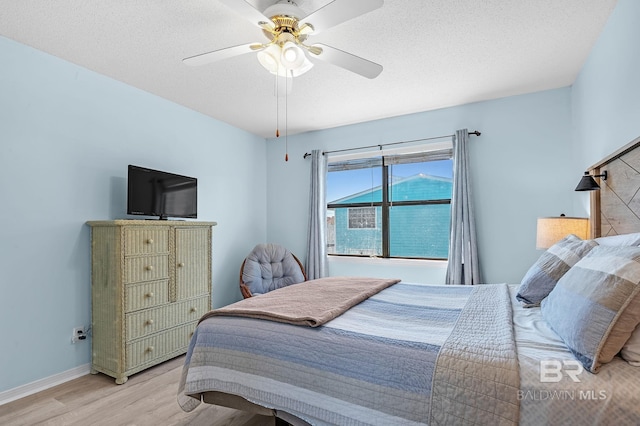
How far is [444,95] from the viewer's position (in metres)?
3.33

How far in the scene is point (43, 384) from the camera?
2434 millimetres

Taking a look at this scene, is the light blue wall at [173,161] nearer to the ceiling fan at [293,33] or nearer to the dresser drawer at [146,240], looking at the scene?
the dresser drawer at [146,240]

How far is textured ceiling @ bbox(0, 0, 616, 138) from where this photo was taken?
6.61 ft

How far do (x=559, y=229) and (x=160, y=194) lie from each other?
344cm

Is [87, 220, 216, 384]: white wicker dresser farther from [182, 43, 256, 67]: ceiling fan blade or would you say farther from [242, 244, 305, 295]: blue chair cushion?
[182, 43, 256, 67]: ceiling fan blade

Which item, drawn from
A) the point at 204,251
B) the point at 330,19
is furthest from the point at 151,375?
the point at 330,19

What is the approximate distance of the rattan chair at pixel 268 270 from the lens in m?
3.71

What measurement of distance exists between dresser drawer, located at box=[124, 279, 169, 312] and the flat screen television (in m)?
0.63

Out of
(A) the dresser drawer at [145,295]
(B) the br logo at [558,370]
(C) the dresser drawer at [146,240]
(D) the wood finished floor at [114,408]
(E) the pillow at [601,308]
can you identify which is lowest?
(D) the wood finished floor at [114,408]

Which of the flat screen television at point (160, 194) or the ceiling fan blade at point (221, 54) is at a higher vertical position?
the ceiling fan blade at point (221, 54)

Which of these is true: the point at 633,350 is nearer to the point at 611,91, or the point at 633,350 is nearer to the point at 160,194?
the point at 611,91

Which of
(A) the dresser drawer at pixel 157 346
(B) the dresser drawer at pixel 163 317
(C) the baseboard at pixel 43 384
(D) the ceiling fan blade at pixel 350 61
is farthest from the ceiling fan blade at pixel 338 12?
(C) the baseboard at pixel 43 384

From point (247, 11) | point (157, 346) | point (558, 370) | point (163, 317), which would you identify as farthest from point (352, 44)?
point (157, 346)

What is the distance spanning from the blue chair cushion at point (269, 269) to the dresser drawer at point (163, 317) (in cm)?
57
